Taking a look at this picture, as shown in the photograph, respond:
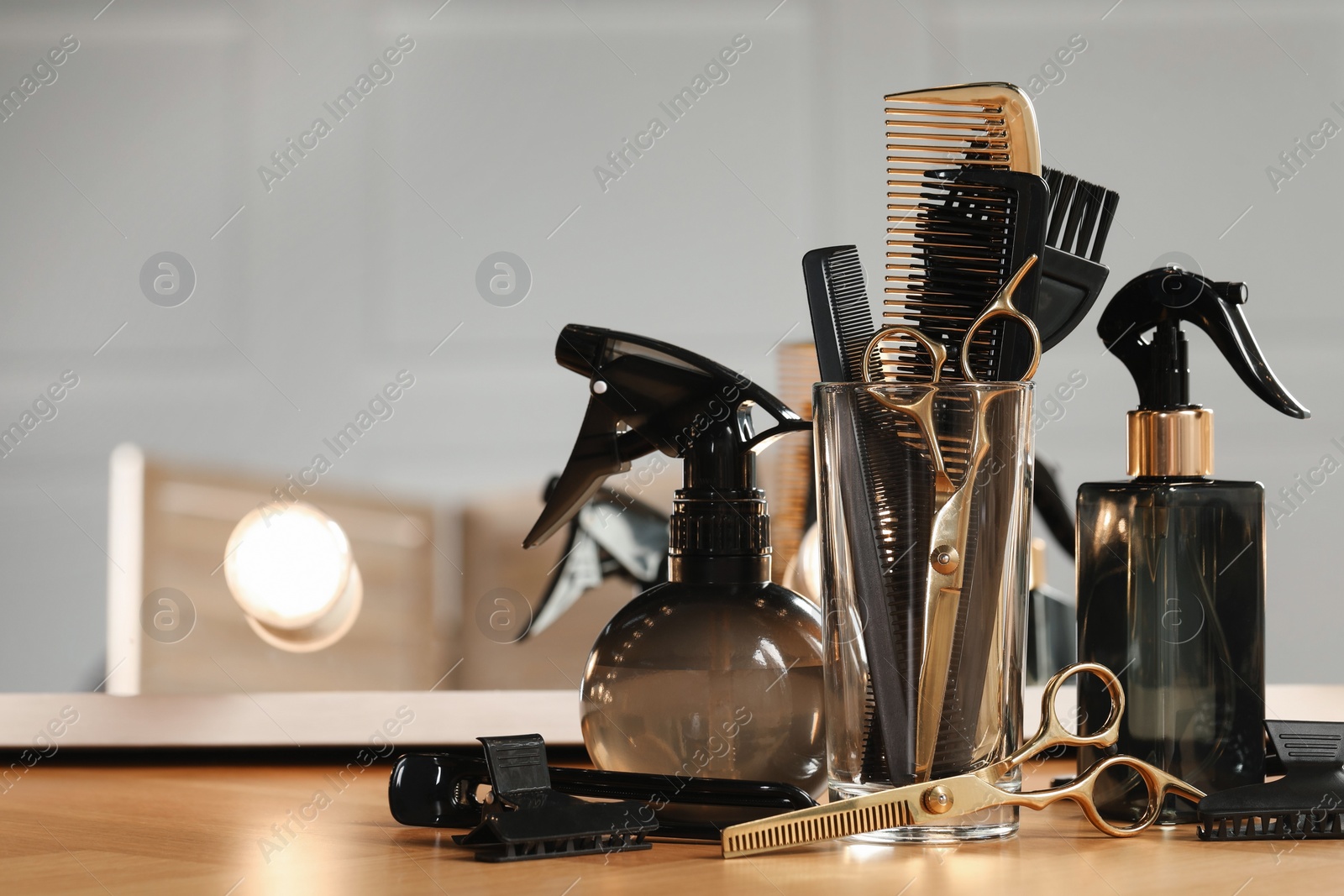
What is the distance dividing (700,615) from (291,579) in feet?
1.26

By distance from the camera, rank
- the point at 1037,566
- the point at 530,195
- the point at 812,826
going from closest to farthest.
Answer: the point at 812,826
the point at 1037,566
the point at 530,195

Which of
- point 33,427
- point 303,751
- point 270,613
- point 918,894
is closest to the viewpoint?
point 918,894

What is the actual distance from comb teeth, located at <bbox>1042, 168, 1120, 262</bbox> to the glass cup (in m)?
0.06

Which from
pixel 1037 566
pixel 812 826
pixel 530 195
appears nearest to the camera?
pixel 812 826

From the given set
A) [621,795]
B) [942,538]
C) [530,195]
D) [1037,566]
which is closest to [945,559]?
[942,538]

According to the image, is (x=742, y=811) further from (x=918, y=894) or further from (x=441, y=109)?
(x=441, y=109)

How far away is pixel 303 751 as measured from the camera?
1.58 feet

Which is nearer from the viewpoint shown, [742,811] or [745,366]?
[742,811]

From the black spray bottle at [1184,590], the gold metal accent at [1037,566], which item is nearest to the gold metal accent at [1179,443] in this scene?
the black spray bottle at [1184,590]

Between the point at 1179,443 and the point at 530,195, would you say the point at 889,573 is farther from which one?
the point at 530,195

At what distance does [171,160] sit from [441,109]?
8.6 inches

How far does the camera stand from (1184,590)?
33 centimetres

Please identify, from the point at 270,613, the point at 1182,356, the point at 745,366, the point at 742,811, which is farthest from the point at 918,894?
the point at 745,366

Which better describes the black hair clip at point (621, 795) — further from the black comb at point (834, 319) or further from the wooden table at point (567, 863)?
the black comb at point (834, 319)
